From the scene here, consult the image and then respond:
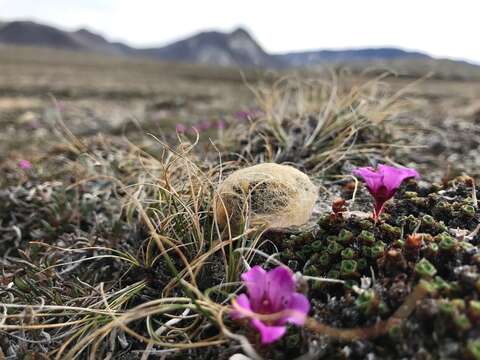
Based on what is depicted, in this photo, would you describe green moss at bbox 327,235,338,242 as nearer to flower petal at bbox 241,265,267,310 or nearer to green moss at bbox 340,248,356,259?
green moss at bbox 340,248,356,259

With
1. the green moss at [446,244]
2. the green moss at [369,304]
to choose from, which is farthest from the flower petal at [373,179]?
the green moss at [369,304]

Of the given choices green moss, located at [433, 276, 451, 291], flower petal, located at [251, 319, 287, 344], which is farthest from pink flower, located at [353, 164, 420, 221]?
flower petal, located at [251, 319, 287, 344]

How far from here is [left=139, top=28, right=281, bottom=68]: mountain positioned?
137875mm

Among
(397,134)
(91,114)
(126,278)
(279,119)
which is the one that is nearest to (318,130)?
(279,119)

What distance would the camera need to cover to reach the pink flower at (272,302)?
1.55m

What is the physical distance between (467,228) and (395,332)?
88cm

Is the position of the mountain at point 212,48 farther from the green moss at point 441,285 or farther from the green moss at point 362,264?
the green moss at point 441,285

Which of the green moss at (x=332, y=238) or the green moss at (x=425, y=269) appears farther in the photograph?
the green moss at (x=332, y=238)

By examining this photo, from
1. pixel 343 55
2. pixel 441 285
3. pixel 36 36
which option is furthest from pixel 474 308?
pixel 36 36

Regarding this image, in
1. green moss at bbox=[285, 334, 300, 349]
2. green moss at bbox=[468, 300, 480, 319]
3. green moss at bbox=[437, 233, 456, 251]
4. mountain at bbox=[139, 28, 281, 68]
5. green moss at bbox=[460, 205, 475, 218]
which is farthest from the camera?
mountain at bbox=[139, 28, 281, 68]

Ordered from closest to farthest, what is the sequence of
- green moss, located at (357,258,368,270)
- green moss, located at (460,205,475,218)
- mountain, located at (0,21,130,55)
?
green moss, located at (357,258,368,270) < green moss, located at (460,205,475,218) < mountain, located at (0,21,130,55)

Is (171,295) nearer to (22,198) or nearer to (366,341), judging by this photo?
(366,341)

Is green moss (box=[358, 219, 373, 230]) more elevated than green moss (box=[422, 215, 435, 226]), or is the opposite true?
green moss (box=[422, 215, 435, 226])

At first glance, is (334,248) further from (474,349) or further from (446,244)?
(474,349)
